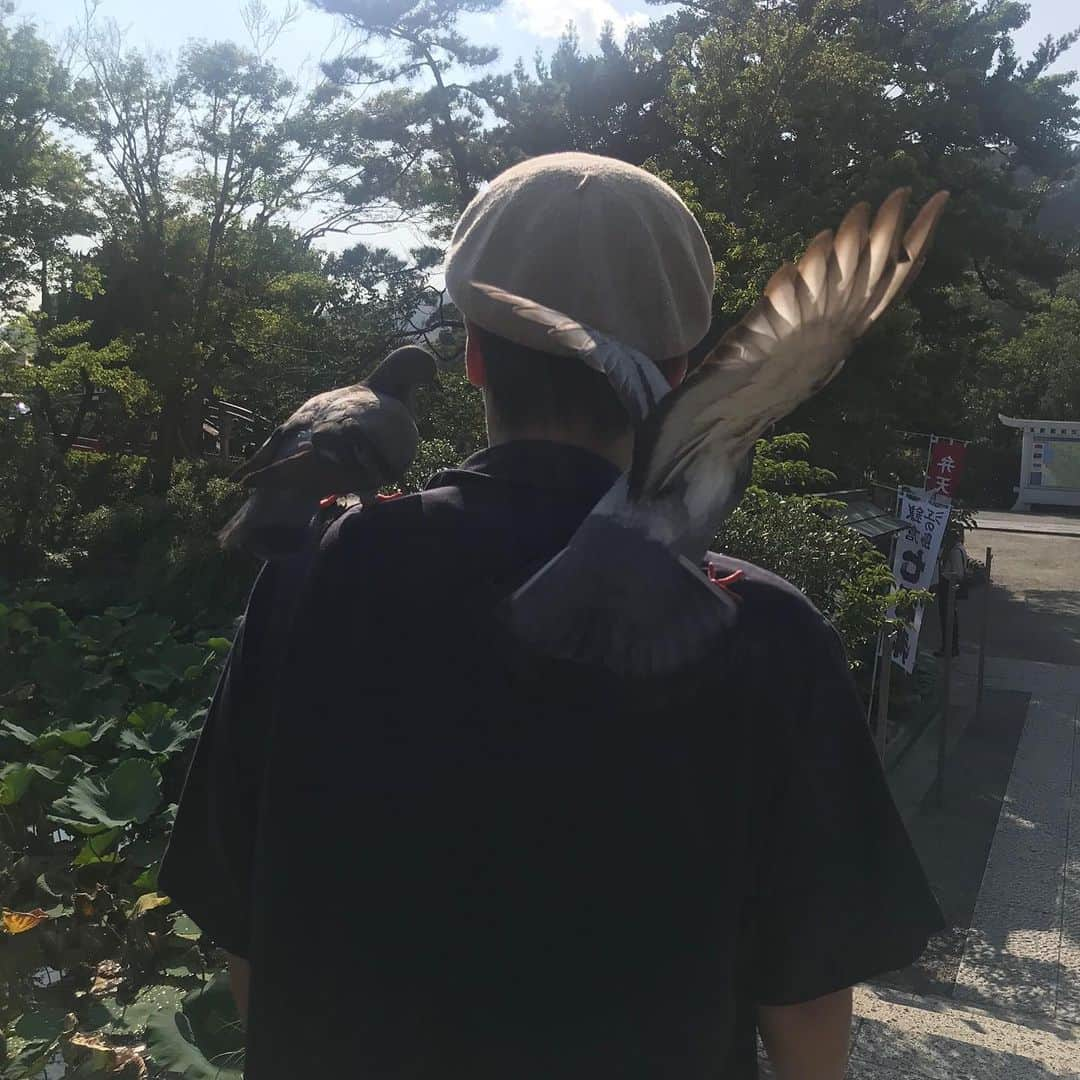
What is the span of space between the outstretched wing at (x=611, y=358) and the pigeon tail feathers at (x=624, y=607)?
100 mm

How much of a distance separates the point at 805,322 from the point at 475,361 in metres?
0.38

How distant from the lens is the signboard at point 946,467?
31.3 ft

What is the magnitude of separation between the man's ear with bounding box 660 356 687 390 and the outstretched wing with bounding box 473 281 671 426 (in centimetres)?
16

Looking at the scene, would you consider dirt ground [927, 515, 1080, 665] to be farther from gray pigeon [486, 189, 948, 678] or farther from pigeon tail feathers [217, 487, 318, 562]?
gray pigeon [486, 189, 948, 678]

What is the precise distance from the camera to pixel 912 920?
40.4 inches

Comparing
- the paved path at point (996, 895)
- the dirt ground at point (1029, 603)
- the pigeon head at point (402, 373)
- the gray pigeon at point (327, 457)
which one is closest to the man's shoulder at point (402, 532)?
the gray pigeon at point (327, 457)

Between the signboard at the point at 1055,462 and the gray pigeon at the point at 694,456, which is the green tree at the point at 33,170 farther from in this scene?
the signboard at the point at 1055,462

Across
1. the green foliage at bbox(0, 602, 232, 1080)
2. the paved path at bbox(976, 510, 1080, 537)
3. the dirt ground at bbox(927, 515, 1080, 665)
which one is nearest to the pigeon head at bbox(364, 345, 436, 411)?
the green foliage at bbox(0, 602, 232, 1080)

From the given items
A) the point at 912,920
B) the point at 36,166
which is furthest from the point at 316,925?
the point at 36,166

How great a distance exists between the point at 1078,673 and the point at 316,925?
11.8 metres

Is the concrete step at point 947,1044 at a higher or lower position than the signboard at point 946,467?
lower

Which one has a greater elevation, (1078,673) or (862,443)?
(862,443)

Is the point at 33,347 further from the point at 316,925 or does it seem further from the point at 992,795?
the point at 316,925

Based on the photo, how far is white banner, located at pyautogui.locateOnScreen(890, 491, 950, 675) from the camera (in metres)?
A: 6.74
